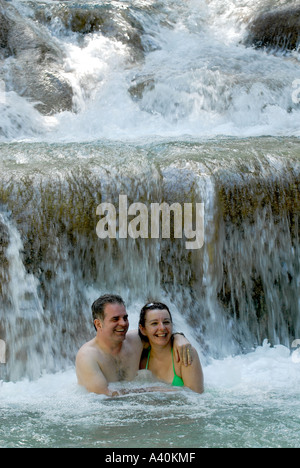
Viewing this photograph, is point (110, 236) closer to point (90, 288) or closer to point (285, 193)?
point (90, 288)

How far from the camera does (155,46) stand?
1188 centimetres

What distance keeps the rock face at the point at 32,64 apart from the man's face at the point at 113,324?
5.53 meters

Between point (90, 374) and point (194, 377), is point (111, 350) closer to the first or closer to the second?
point (90, 374)

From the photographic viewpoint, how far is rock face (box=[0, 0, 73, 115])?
400 inches

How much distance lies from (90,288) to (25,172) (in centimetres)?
120

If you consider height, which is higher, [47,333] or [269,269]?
[269,269]

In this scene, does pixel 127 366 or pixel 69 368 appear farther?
pixel 69 368

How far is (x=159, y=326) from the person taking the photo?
4.91 meters

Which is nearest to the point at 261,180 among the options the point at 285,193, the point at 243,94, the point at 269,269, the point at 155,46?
the point at 285,193

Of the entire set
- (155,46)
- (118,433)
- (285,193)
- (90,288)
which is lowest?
(118,433)

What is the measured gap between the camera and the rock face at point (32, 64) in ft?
33.3

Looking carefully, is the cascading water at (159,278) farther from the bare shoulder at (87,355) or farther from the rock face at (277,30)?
the rock face at (277,30)

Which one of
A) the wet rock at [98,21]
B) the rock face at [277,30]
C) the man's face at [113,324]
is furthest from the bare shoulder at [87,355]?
the rock face at [277,30]

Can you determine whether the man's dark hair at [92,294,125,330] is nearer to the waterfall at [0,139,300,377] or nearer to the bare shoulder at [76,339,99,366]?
the bare shoulder at [76,339,99,366]
